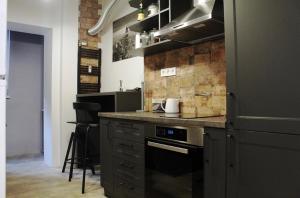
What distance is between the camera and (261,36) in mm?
1451

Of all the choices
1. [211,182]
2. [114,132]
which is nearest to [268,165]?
[211,182]

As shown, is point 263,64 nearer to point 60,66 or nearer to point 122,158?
point 122,158

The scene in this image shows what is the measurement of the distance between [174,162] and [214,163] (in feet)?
1.29

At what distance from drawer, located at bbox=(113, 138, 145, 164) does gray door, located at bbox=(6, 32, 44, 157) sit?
3.05 metres

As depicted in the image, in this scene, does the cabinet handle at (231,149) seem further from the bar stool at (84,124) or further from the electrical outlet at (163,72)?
the bar stool at (84,124)

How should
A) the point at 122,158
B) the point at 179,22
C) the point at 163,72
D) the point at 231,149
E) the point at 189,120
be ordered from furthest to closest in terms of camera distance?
the point at 163,72 → the point at 122,158 → the point at 179,22 → the point at 189,120 → the point at 231,149

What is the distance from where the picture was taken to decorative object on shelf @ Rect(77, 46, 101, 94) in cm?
422

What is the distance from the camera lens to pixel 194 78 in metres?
2.65

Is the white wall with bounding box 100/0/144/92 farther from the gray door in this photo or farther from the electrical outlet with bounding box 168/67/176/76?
the gray door

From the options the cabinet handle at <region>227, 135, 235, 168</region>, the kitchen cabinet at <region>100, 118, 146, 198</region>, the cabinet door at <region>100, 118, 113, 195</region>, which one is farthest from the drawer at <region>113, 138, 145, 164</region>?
the cabinet handle at <region>227, 135, 235, 168</region>

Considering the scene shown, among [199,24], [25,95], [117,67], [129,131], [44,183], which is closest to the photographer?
[199,24]

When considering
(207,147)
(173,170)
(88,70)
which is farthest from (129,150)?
(88,70)

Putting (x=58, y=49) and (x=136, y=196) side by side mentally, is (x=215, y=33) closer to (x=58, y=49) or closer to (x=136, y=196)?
(x=136, y=196)

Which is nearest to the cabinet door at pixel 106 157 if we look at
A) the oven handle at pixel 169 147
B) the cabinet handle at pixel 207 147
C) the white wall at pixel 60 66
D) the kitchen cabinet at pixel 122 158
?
the kitchen cabinet at pixel 122 158
